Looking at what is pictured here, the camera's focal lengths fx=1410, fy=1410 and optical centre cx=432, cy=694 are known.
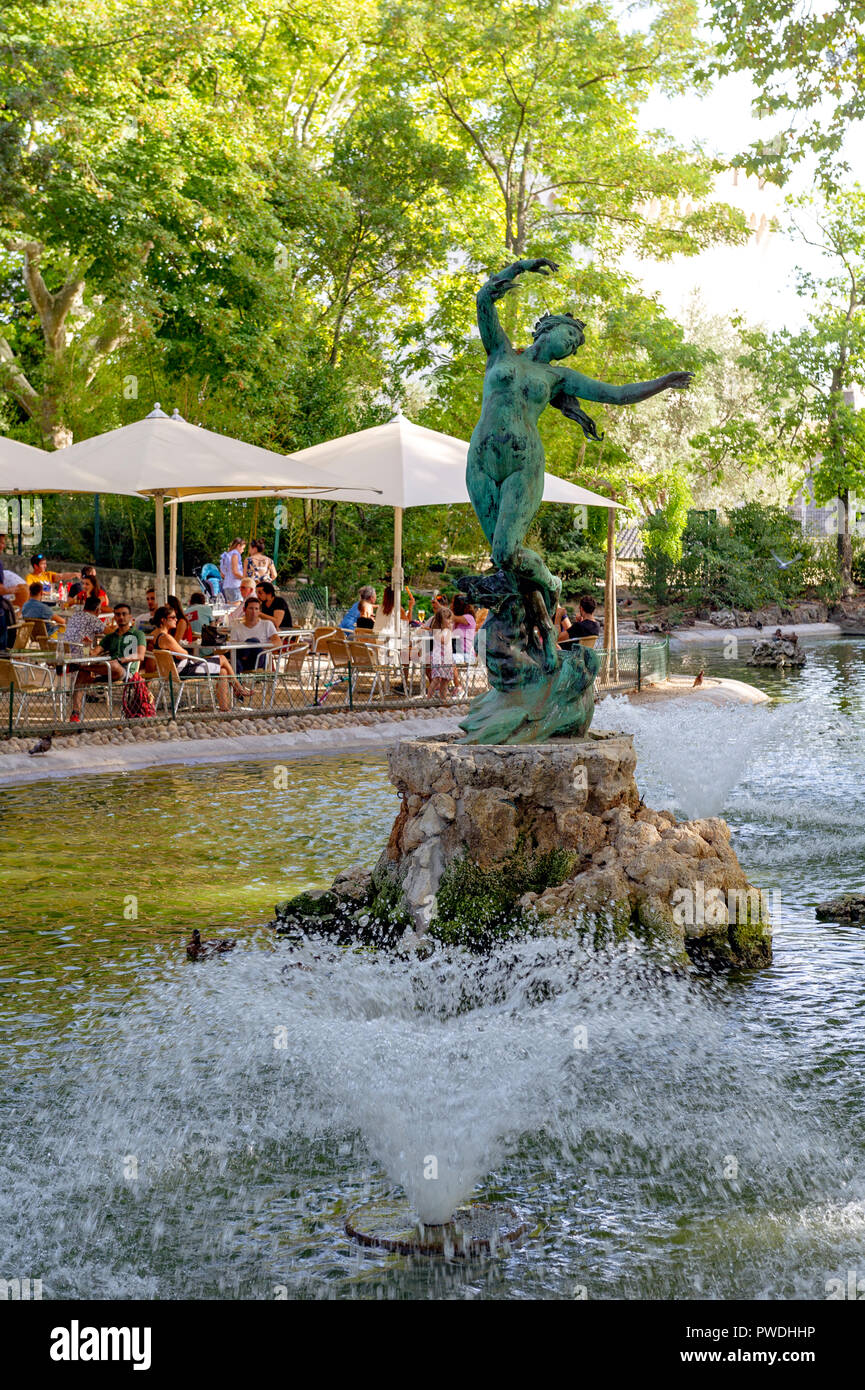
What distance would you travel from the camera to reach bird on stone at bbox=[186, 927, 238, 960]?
7.31 m

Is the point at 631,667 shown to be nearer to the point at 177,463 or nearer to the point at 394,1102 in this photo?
the point at 177,463

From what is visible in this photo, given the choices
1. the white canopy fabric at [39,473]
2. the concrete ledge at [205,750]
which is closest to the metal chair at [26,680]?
the concrete ledge at [205,750]

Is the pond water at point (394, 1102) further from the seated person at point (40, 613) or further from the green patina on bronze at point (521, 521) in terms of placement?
the seated person at point (40, 613)

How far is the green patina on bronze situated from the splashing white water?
11.6ft

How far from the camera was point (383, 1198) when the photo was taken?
4.81 m

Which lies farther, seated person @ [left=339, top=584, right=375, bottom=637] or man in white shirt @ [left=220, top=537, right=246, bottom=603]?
man in white shirt @ [left=220, top=537, right=246, bottom=603]

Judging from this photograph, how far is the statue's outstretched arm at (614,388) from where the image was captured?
786cm

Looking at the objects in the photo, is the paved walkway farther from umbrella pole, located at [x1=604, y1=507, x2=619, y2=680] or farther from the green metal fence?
umbrella pole, located at [x1=604, y1=507, x2=619, y2=680]

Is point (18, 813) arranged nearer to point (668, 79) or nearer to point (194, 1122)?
point (194, 1122)

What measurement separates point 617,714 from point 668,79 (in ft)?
65.8

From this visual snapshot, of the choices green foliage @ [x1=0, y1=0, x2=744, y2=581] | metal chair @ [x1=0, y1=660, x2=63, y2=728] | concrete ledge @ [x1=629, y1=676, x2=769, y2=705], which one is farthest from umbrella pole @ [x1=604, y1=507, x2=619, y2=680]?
metal chair @ [x1=0, y1=660, x2=63, y2=728]

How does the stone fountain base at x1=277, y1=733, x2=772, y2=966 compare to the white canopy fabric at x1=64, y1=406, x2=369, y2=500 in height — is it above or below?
below

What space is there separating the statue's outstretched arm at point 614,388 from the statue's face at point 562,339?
12cm
